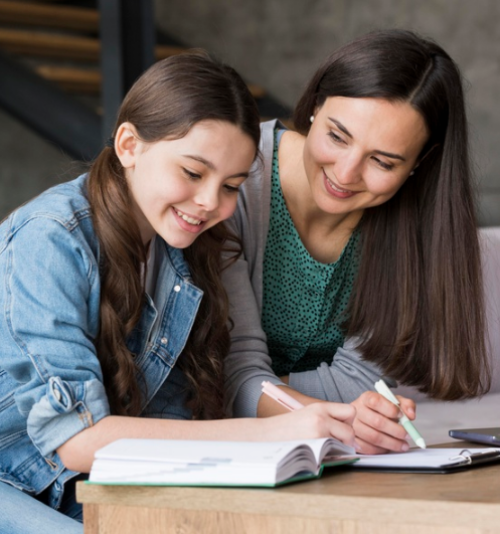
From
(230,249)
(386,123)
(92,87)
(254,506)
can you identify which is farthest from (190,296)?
(92,87)

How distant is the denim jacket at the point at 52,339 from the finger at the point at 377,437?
32 cm

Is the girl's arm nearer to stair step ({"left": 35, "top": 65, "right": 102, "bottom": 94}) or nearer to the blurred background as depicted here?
the blurred background

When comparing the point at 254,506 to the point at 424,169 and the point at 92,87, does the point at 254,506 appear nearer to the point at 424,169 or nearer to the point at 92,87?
the point at 424,169

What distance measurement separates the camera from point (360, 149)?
1525 millimetres

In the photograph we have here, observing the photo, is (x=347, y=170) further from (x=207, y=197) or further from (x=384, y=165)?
(x=207, y=197)

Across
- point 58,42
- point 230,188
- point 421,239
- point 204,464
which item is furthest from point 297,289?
point 58,42

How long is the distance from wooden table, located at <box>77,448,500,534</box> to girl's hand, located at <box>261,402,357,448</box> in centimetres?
9

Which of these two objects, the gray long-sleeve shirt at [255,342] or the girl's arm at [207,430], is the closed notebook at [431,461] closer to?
the girl's arm at [207,430]

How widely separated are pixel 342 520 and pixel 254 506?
0.09 meters

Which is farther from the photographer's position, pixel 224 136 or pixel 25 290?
pixel 224 136

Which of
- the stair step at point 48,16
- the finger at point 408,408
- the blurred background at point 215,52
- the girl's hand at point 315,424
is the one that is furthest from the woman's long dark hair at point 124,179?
the stair step at point 48,16

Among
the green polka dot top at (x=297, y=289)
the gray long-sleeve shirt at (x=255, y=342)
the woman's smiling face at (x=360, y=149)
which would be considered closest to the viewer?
the woman's smiling face at (x=360, y=149)

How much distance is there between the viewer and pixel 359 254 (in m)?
1.83

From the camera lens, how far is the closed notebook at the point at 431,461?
3.40 feet
